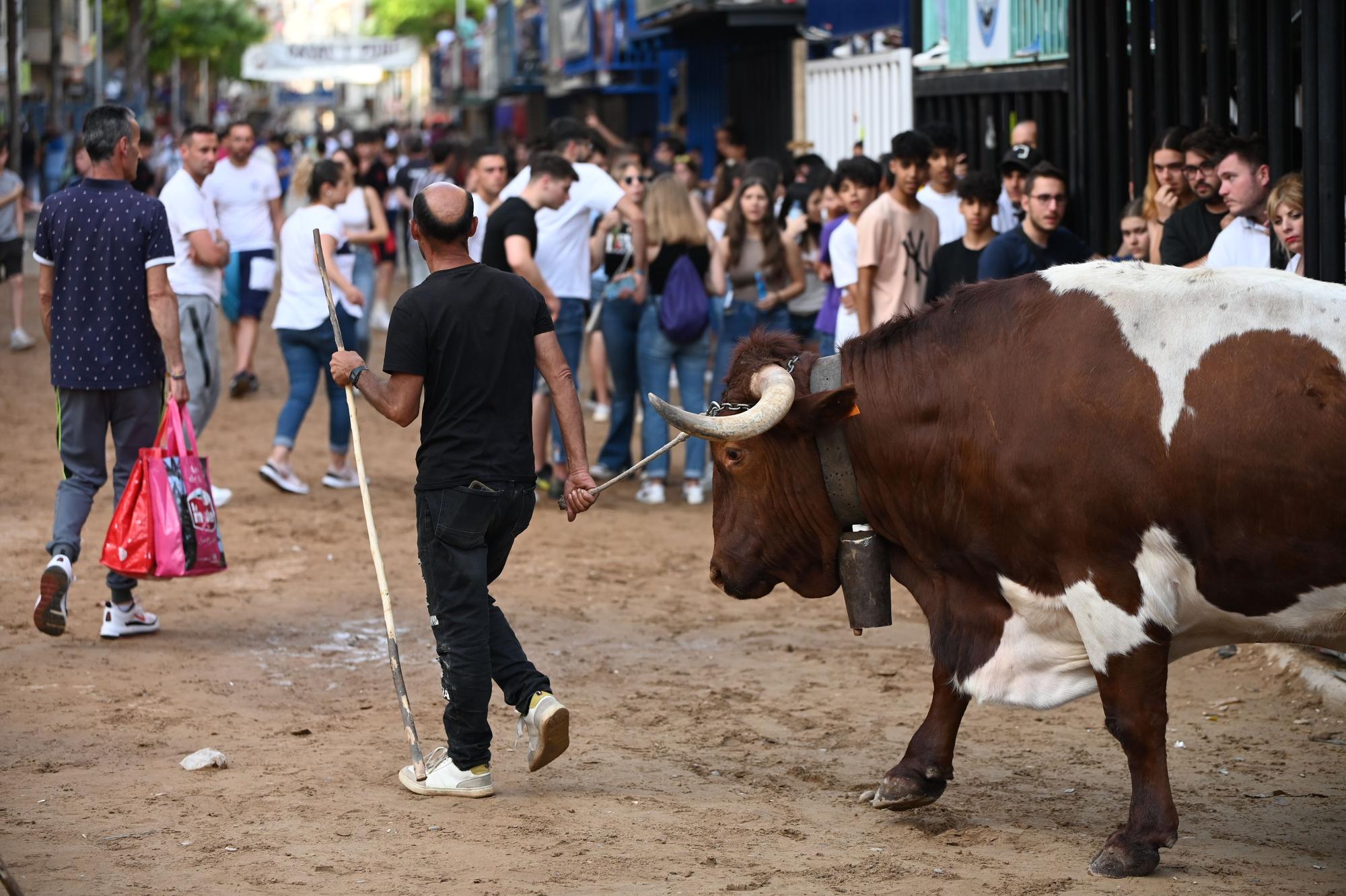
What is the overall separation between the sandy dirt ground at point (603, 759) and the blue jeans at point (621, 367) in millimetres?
1801

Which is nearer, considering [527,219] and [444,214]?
[444,214]

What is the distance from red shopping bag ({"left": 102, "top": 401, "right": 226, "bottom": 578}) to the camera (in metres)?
6.78

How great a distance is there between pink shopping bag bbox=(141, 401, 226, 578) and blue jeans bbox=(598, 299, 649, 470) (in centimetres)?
378

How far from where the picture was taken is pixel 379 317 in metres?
17.5

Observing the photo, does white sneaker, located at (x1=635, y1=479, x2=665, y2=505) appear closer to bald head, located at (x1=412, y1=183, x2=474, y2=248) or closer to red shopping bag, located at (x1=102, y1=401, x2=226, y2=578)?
red shopping bag, located at (x1=102, y1=401, x2=226, y2=578)

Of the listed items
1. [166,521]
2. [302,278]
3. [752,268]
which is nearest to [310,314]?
[302,278]

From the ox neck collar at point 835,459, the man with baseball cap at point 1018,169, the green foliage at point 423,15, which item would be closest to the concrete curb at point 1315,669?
the ox neck collar at point 835,459

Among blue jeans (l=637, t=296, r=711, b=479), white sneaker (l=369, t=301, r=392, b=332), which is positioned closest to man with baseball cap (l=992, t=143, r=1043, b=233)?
blue jeans (l=637, t=296, r=711, b=479)

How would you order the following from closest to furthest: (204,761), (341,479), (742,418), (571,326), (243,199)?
1. (742,418)
2. (204,761)
3. (571,326)
4. (341,479)
5. (243,199)

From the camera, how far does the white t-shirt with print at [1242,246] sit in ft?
23.0

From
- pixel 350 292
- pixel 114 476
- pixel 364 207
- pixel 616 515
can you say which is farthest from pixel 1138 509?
pixel 364 207

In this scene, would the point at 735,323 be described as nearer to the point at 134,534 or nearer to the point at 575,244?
the point at 575,244

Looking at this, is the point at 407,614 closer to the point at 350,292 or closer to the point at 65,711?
the point at 65,711

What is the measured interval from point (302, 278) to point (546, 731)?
5832 mm
